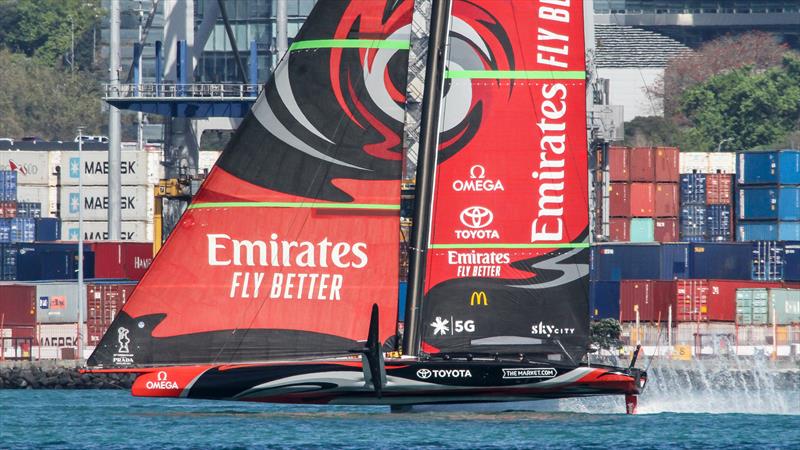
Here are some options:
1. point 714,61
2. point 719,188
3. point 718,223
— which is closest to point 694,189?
point 719,188

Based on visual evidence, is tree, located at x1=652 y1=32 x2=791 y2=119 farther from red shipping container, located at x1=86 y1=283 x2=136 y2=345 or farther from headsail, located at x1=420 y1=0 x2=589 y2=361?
headsail, located at x1=420 y1=0 x2=589 y2=361

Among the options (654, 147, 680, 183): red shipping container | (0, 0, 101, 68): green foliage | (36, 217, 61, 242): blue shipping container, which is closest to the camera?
(654, 147, 680, 183): red shipping container

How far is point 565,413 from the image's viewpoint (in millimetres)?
32875

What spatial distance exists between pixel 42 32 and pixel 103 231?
231ft

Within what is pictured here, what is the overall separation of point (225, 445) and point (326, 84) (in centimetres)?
586

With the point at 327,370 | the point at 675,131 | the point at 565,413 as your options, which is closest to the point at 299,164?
the point at 327,370

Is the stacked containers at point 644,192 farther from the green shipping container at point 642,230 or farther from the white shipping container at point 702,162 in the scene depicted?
the white shipping container at point 702,162

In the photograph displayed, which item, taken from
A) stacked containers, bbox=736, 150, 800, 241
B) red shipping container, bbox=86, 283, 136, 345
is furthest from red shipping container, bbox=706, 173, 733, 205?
red shipping container, bbox=86, 283, 136, 345

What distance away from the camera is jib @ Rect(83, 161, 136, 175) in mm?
84312

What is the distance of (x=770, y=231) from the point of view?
7006cm

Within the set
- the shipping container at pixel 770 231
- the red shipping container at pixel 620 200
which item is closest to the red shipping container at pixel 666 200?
the red shipping container at pixel 620 200

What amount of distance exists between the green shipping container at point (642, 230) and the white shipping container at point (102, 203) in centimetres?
2451

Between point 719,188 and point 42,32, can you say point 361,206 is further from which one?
point 42,32

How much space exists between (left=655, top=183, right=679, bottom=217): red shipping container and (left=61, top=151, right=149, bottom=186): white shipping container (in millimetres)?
25825
